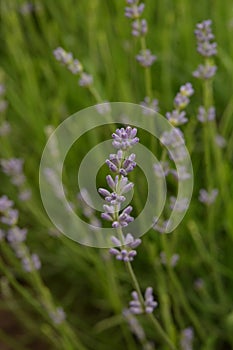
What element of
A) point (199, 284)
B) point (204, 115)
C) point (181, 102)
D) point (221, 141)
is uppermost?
point (181, 102)

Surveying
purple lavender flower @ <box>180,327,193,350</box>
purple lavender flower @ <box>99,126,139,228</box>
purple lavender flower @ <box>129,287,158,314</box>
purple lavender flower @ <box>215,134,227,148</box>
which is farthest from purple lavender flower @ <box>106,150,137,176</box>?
purple lavender flower @ <box>215,134,227,148</box>

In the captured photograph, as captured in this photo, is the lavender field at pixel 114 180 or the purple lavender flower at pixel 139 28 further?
the lavender field at pixel 114 180

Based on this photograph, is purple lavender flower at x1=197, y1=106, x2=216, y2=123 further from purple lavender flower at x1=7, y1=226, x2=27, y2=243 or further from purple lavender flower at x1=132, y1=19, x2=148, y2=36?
Answer: purple lavender flower at x1=7, y1=226, x2=27, y2=243

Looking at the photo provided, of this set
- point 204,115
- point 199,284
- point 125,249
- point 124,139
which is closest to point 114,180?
point 204,115

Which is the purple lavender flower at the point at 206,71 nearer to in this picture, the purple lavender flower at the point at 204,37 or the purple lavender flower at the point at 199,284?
the purple lavender flower at the point at 204,37

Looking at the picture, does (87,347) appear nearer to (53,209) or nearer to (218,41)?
(53,209)

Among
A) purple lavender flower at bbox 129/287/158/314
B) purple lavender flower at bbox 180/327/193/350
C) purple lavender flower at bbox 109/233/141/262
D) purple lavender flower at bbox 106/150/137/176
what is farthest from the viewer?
purple lavender flower at bbox 180/327/193/350

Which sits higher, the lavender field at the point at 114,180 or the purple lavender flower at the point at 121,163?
the purple lavender flower at the point at 121,163

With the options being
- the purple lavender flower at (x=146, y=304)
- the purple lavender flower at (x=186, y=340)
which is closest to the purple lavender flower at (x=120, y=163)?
the purple lavender flower at (x=146, y=304)

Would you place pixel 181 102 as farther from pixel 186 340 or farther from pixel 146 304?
pixel 186 340

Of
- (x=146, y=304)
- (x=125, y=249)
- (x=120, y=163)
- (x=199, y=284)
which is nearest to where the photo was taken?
(x=120, y=163)

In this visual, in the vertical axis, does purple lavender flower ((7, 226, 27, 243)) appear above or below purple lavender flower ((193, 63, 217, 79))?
below
